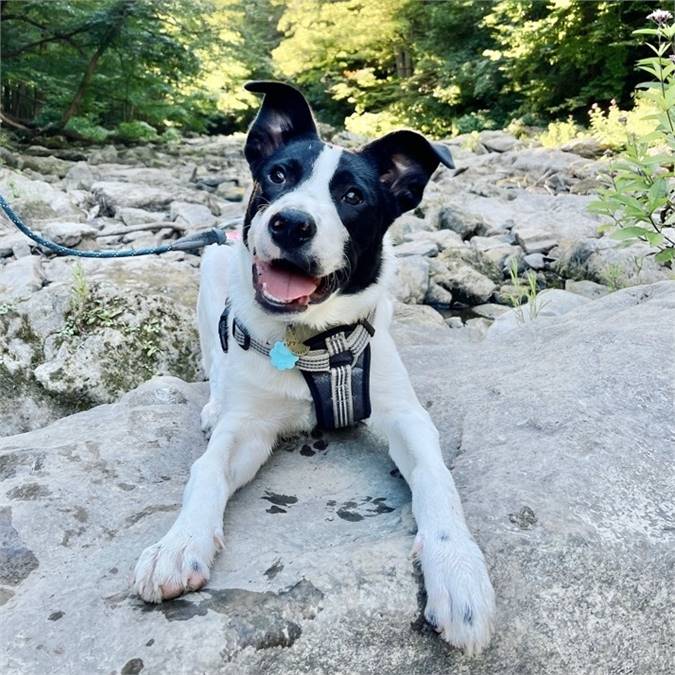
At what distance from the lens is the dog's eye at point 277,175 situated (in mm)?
2721

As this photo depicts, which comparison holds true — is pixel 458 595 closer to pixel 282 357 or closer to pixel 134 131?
pixel 282 357

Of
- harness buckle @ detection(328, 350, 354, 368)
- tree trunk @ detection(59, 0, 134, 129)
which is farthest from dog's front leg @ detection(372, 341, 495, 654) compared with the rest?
tree trunk @ detection(59, 0, 134, 129)

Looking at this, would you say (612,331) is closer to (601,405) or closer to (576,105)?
(601,405)

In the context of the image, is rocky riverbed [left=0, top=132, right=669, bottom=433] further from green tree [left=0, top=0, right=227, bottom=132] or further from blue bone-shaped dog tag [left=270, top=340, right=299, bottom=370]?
green tree [left=0, top=0, right=227, bottom=132]

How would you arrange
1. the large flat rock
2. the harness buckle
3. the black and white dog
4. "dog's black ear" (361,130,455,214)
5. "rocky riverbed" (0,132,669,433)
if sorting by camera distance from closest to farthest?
1. the large flat rock
2. the black and white dog
3. the harness buckle
4. "dog's black ear" (361,130,455,214)
5. "rocky riverbed" (0,132,669,433)

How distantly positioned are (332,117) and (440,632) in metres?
32.4

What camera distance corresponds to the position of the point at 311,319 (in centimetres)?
262

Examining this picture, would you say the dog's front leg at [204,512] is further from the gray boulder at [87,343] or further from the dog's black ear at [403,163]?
the gray boulder at [87,343]

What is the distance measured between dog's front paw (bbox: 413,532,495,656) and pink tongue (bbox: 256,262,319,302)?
1073 millimetres

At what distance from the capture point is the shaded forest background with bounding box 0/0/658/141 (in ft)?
52.8

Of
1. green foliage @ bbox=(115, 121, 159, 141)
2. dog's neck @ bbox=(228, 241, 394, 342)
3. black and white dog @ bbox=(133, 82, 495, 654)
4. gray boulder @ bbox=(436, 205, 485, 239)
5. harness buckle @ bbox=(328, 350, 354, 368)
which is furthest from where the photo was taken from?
green foliage @ bbox=(115, 121, 159, 141)

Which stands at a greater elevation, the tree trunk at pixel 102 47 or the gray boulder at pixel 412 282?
the tree trunk at pixel 102 47

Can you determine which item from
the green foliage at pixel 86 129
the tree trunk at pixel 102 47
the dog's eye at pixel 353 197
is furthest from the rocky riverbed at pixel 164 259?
the dog's eye at pixel 353 197

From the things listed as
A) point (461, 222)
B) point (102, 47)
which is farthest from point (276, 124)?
point (102, 47)
